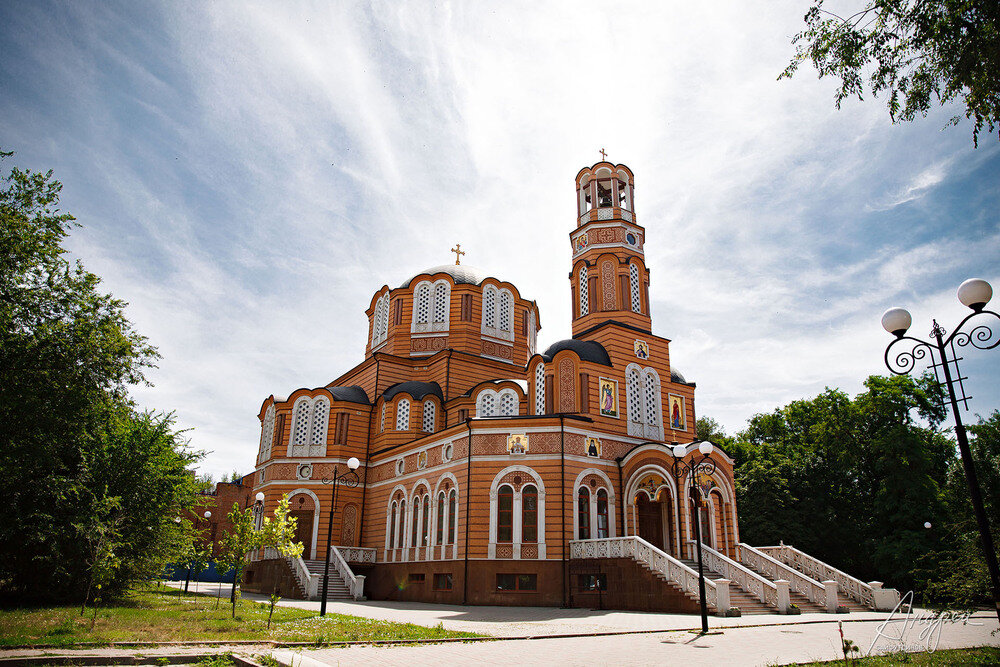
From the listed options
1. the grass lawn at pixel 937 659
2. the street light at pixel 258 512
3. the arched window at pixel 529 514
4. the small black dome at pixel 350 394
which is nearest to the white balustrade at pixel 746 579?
the arched window at pixel 529 514

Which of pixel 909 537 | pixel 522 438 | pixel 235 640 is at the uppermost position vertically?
pixel 522 438

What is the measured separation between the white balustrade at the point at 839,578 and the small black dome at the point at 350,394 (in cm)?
1929

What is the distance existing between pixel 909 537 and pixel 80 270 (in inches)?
1272

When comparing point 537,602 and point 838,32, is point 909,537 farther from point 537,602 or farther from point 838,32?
point 838,32

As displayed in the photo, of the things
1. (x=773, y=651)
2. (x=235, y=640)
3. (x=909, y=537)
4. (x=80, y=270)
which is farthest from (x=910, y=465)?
(x=80, y=270)

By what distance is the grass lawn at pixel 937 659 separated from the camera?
8430mm

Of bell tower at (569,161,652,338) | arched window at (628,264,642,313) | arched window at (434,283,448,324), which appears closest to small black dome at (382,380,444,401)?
arched window at (434,283,448,324)

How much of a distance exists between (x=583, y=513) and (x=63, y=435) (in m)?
15.7

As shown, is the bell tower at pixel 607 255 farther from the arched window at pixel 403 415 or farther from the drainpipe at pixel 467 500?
the arched window at pixel 403 415

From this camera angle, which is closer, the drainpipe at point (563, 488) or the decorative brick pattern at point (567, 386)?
the drainpipe at point (563, 488)

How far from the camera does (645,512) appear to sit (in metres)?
24.4

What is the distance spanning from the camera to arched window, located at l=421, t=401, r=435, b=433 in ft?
101

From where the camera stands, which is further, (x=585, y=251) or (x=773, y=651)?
(x=585, y=251)

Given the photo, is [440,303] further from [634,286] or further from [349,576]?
[349,576]
